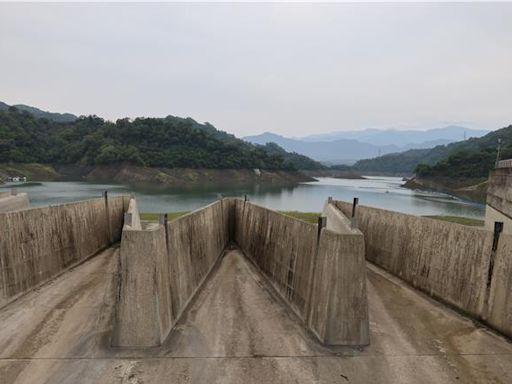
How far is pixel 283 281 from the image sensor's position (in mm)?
10500

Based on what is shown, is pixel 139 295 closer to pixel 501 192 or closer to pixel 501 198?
pixel 501 198

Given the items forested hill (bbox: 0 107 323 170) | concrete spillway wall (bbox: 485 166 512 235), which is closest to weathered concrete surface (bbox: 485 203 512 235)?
concrete spillway wall (bbox: 485 166 512 235)

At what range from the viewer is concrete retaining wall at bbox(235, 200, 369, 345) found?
781 centimetres

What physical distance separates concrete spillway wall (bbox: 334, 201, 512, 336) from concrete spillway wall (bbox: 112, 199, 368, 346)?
3263 millimetres

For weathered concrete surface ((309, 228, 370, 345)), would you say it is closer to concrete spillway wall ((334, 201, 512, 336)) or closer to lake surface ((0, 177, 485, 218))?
concrete spillway wall ((334, 201, 512, 336))

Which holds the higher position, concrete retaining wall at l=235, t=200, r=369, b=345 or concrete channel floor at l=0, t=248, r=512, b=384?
concrete retaining wall at l=235, t=200, r=369, b=345

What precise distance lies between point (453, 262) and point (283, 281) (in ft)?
15.1

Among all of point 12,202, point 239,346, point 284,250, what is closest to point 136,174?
point 12,202

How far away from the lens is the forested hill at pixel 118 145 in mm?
92875

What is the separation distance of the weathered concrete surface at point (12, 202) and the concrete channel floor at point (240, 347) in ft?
16.2

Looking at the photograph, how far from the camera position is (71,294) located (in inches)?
404

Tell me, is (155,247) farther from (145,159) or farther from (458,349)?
(145,159)

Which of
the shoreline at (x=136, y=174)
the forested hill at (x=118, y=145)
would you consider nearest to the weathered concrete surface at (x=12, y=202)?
the shoreline at (x=136, y=174)

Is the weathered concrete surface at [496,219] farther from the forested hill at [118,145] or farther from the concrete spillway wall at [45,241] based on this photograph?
the forested hill at [118,145]
